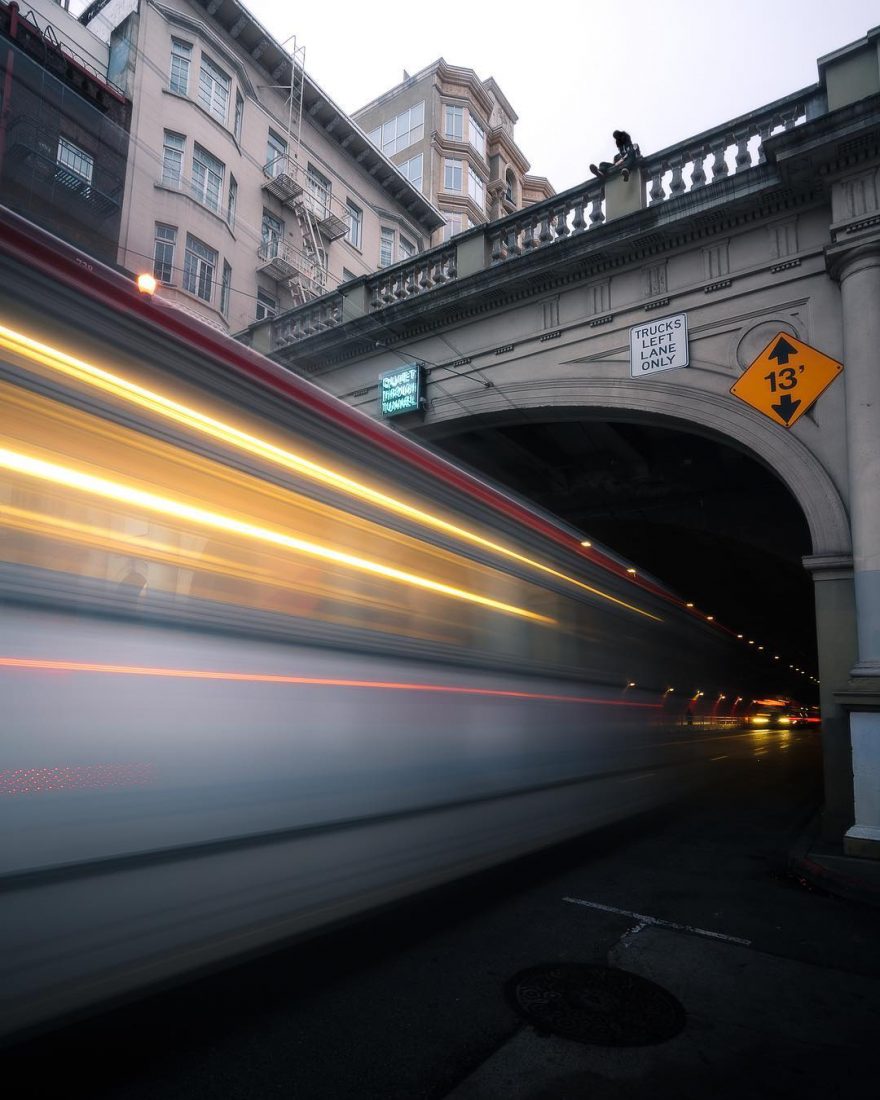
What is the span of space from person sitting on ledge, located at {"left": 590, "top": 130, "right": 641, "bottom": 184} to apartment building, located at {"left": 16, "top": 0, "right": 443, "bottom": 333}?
10.6 m

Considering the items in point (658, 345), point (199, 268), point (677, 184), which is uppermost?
point (199, 268)

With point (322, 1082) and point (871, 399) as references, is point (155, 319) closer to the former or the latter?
point (322, 1082)

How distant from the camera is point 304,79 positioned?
75.9 ft

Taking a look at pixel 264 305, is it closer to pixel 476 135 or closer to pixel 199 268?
pixel 199 268

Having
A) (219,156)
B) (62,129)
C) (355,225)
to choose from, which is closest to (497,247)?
(62,129)

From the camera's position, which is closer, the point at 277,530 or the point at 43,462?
the point at 43,462

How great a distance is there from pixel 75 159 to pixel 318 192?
9649 millimetres

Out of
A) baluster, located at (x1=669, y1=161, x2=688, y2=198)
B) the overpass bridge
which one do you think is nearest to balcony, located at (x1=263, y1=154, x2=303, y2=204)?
the overpass bridge

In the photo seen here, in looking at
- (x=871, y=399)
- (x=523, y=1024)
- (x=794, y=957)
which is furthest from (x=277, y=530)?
(x=871, y=399)

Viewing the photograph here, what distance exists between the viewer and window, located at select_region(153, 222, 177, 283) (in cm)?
1738

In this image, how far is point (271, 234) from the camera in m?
22.6

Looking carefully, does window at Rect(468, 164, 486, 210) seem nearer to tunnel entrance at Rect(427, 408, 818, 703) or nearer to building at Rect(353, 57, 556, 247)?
building at Rect(353, 57, 556, 247)

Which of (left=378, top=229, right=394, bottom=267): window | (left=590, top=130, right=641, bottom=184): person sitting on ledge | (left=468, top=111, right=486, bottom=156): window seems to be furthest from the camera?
(left=468, top=111, right=486, bottom=156): window

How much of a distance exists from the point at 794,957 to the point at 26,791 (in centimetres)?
522
